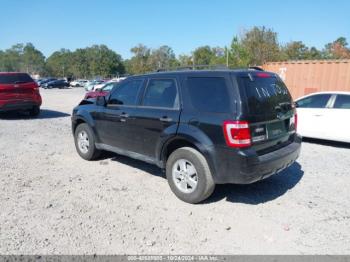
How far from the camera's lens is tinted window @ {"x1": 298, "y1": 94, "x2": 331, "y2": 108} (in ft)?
27.0

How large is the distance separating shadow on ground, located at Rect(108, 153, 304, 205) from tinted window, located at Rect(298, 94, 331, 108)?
126 inches

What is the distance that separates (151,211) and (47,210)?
141 cm

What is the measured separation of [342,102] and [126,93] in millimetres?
5785

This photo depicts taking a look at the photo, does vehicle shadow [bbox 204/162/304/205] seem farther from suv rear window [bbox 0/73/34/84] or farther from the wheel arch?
suv rear window [bbox 0/73/34/84]

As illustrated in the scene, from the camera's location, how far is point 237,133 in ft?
12.3

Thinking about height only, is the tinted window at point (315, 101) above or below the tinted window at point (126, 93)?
below

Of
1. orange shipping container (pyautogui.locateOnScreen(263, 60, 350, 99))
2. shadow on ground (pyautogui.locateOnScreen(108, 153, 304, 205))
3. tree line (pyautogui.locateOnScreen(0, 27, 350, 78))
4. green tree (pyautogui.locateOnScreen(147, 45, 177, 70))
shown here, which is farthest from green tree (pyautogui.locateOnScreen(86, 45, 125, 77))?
shadow on ground (pyautogui.locateOnScreen(108, 153, 304, 205))

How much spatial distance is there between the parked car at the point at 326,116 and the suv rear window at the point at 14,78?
10174 millimetres

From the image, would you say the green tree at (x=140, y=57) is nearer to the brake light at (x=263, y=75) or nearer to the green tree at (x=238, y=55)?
the green tree at (x=238, y=55)

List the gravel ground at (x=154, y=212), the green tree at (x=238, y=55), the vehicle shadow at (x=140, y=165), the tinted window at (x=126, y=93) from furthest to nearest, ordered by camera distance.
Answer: the green tree at (x=238, y=55)
the vehicle shadow at (x=140, y=165)
the tinted window at (x=126, y=93)
the gravel ground at (x=154, y=212)

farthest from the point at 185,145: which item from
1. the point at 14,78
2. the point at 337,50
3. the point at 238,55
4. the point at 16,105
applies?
the point at 337,50

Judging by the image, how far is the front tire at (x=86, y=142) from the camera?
6.23 m

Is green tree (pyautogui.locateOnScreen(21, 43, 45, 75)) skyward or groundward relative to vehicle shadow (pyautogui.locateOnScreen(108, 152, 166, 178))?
skyward

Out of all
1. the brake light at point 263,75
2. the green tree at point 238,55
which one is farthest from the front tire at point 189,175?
the green tree at point 238,55
